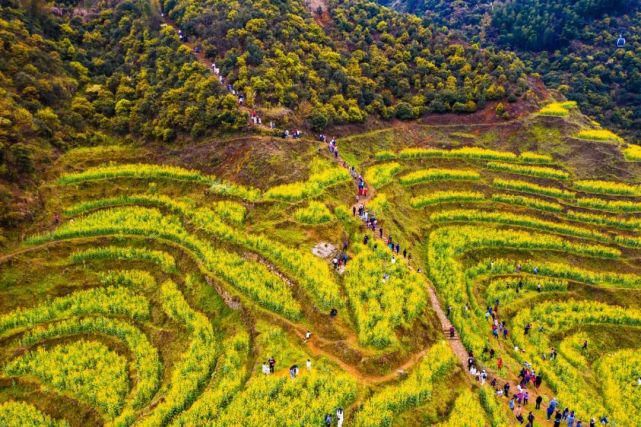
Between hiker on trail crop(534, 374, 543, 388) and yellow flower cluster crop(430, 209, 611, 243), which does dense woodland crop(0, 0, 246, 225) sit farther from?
hiker on trail crop(534, 374, 543, 388)

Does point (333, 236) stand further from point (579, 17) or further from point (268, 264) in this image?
point (579, 17)

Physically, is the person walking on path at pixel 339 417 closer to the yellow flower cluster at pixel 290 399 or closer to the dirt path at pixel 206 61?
the yellow flower cluster at pixel 290 399

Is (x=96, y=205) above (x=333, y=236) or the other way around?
above

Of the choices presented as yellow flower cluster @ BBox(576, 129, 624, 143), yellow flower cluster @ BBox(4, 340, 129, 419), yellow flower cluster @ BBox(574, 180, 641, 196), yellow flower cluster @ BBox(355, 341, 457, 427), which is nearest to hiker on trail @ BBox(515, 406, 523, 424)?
yellow flower cluster @ BBox(355, 341, 457, 427)

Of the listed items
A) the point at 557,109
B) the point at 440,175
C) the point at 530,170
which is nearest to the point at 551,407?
the point at 440,175

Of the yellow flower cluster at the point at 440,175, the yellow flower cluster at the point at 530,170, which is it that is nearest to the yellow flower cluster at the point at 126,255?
the yellow flower cluster at the point at 440,175

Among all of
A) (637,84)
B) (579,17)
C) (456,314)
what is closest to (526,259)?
(456,314)
